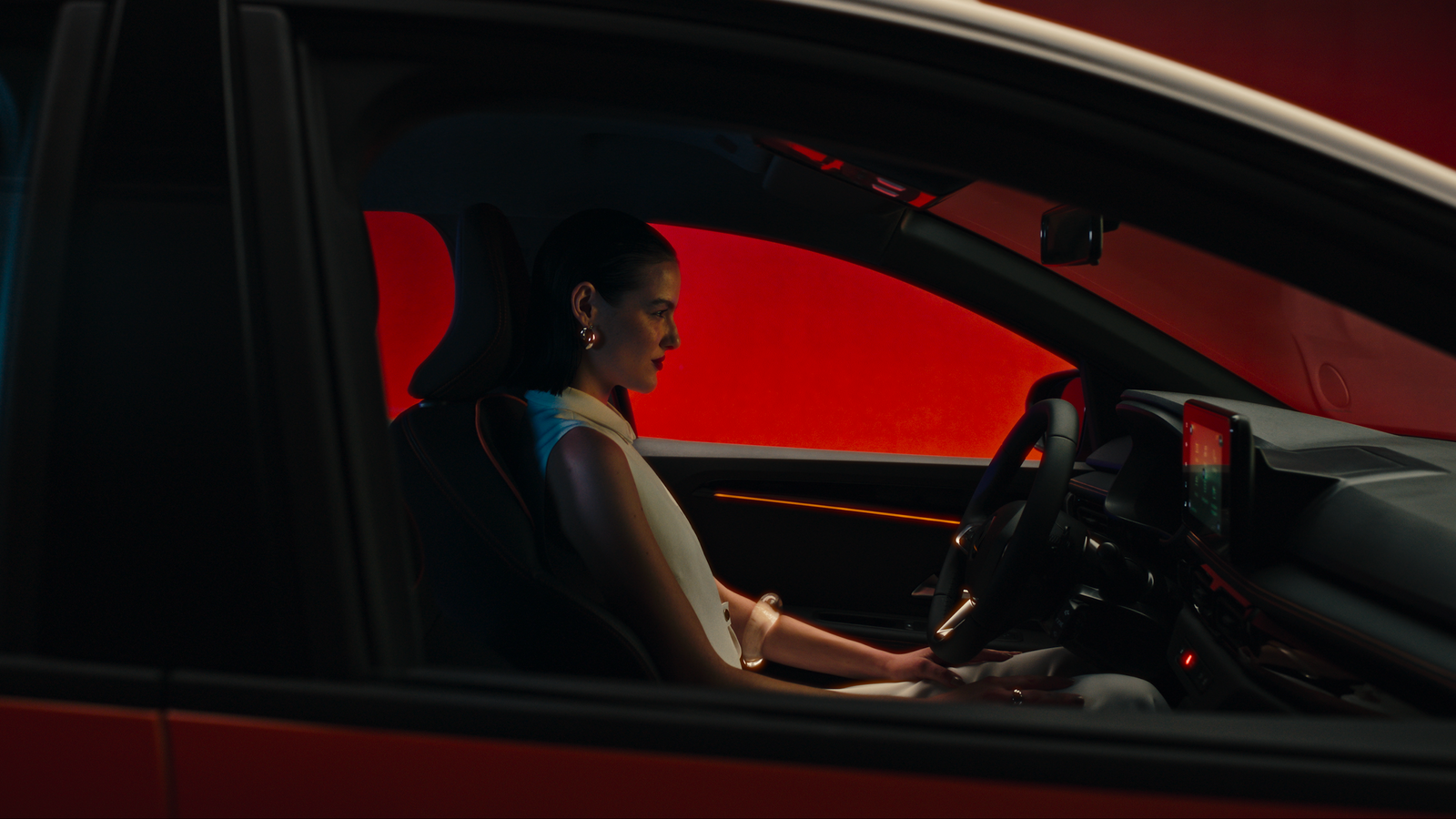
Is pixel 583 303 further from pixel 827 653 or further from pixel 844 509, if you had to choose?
pixel 844 509

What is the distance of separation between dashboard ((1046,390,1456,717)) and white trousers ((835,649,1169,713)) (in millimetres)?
37

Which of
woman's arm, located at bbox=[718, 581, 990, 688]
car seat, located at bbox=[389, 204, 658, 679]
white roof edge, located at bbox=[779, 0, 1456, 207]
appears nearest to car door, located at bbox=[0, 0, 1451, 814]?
white roof edge, located at bbox=[779, 0, 1456, 207]

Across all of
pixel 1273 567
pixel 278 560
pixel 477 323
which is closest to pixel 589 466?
pixel 477 323

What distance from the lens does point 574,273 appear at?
1326mm

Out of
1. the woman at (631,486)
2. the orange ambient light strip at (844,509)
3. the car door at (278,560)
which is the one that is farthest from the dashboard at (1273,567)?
the orange ambient light strip at (844,509)

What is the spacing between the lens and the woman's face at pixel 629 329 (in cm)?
132

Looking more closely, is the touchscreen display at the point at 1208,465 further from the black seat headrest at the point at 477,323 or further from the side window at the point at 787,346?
the side window at the point at 787,346

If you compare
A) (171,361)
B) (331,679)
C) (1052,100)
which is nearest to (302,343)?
(171,361)

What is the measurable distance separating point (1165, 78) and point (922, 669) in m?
0.99

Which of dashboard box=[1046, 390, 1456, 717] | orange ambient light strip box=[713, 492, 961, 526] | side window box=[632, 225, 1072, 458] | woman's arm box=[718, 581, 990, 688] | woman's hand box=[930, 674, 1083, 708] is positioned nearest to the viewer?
dashboard box=[1046, 390, 1456, 717]

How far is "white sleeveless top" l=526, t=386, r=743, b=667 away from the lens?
1.21 m

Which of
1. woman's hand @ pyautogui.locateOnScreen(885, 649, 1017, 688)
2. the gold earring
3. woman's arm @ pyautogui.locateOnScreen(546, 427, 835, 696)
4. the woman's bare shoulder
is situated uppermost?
the gold earring

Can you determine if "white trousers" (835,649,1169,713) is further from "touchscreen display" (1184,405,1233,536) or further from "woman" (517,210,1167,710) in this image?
"touchscreen display" (1184,405,1233,536)

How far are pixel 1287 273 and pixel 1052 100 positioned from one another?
0.19 metres
